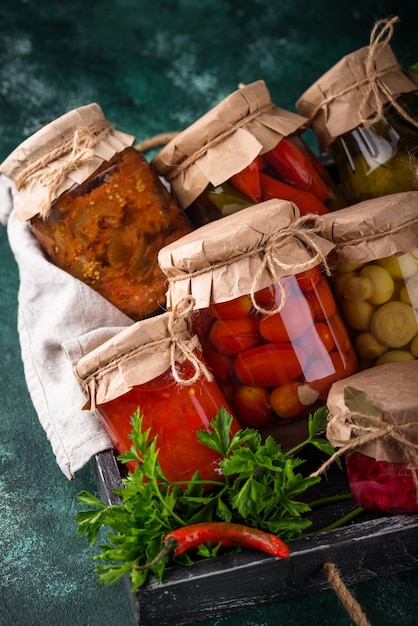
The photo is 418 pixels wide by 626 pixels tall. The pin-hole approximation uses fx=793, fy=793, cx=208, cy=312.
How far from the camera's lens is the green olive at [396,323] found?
1.53 metres

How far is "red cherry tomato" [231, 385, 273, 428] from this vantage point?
5.04 ft

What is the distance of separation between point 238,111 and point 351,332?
52cm

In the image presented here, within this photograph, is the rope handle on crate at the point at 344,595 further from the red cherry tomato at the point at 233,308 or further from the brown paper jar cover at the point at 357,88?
Result: the brown paper jar cover at the point at 357,88

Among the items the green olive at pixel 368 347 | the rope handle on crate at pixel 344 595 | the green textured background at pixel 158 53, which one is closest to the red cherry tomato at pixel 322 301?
the green olive at pixel 368 347

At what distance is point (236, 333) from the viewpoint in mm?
1489

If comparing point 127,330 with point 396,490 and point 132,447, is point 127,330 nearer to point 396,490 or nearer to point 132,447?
point 132,447

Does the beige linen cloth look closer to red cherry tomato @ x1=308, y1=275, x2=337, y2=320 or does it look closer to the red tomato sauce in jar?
the red tomato sauce in jar

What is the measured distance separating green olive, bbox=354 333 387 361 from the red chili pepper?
18.0 inches

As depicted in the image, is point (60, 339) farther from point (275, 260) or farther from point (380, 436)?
point (380, 436)

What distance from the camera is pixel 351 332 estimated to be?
64.1 inches

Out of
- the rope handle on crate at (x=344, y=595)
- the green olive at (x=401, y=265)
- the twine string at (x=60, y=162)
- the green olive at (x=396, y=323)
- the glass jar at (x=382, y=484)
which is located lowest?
the rope handle on crate at (x=344, y=595)

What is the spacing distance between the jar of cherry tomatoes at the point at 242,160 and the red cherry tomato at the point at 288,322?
302mm

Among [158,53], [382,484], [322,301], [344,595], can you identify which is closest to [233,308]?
[322,301]

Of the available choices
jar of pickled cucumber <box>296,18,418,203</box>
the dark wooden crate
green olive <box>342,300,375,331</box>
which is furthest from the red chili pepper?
jar of pickled cucumber <box>296,18,418,203</box>
